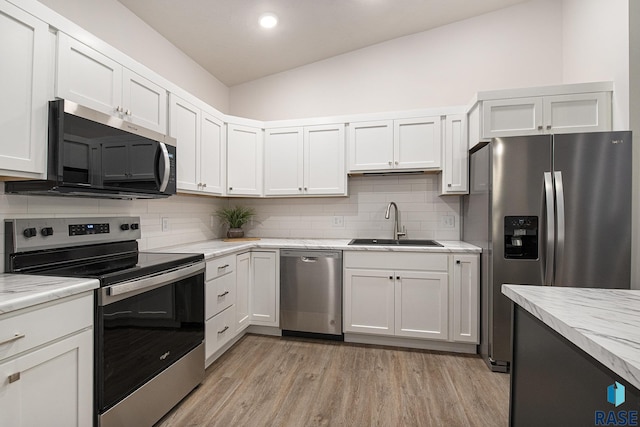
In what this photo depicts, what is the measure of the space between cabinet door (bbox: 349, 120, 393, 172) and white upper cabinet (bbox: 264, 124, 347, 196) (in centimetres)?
11

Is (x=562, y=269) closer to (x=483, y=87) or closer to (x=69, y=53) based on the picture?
(x=483, y=87)

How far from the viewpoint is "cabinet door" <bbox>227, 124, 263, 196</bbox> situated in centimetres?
318

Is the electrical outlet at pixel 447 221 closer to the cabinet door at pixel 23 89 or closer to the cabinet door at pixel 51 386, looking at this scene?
the cabinet door at pixel 51 386

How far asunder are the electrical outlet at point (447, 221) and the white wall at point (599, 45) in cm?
142

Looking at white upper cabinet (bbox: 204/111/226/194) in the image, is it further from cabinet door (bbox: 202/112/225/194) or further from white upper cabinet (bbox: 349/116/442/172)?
white upper cabinet (bbox: 349/116/442/172)

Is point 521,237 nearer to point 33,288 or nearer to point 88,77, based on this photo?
point 33,288

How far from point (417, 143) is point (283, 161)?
1.38 meters

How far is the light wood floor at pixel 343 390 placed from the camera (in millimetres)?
1825

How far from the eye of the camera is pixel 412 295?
8.90ft

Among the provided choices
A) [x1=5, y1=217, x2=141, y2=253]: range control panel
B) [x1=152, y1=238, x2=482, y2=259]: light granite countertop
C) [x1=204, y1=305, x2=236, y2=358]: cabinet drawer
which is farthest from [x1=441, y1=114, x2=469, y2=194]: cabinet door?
[x1=5, y1=217, x2=141, y2=253]: range control panel

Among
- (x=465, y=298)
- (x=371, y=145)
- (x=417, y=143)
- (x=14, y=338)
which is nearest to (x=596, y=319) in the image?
(x=14, y=338)

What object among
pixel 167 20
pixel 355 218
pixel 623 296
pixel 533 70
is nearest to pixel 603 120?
pixel 533 70

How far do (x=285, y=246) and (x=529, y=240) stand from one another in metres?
1.97

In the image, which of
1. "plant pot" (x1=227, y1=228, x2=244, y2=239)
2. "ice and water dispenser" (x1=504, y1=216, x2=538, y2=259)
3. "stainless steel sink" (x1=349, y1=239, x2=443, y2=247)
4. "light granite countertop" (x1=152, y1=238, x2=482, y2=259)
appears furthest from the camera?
"plant pot" (x1=227, y1=228, x2=244, y2=239)
